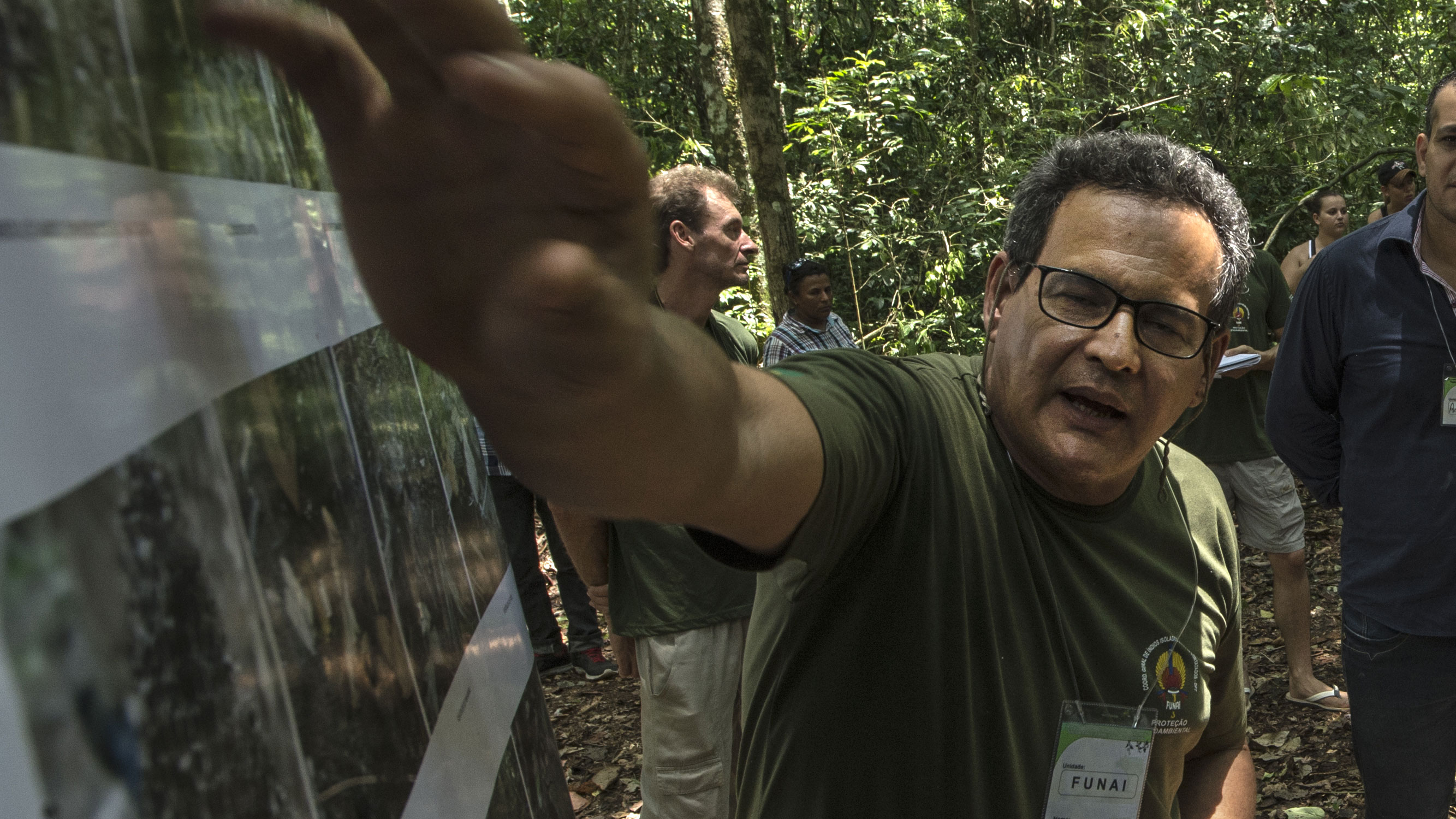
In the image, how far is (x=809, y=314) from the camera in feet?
18.3

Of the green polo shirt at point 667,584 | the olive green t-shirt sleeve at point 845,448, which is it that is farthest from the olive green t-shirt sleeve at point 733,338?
the olive green t-shirt sleeve at point 845,448

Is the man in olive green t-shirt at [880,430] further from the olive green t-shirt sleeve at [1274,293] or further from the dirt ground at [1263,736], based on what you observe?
the olive green t-shirt sleeve at [1274,293]

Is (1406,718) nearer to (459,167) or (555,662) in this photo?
(459,167)

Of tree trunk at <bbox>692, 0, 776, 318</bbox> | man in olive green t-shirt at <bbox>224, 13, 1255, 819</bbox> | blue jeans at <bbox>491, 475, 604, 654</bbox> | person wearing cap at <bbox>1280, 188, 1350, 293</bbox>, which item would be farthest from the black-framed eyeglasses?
person wearing cap at <bbox>1280, 188, 1350, 293</bbox>

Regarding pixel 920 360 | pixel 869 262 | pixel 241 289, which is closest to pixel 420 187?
pixel 241 289

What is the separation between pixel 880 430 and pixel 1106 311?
50cm

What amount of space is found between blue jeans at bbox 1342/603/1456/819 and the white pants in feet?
5.55

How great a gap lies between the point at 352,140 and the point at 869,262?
8.66 metres

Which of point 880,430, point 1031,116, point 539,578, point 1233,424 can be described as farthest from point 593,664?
point 1031,116

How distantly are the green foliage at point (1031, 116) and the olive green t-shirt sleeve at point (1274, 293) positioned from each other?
2.41 metres

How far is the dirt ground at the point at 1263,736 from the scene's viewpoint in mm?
4367

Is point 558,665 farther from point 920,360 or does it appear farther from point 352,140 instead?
point 352,140

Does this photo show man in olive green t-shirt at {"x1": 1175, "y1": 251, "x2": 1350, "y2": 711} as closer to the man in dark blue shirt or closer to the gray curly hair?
the man in dark blue shirt

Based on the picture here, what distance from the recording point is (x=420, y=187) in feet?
2.10
